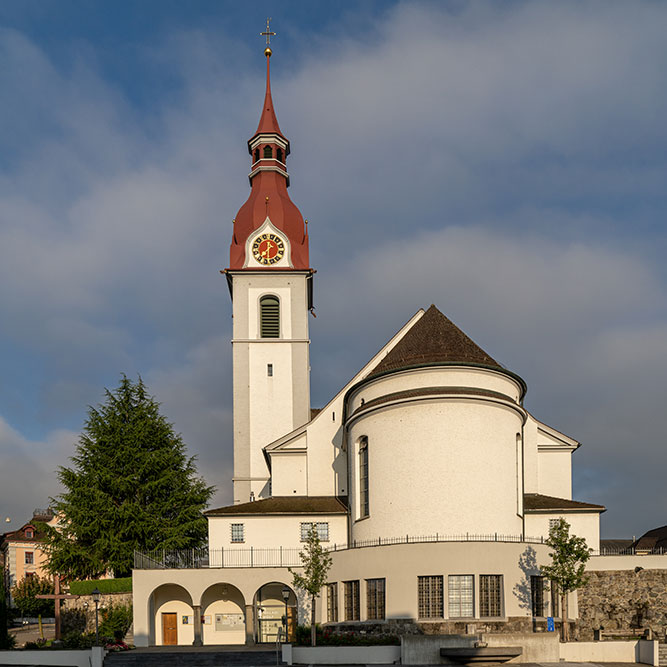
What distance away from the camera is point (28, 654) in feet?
111

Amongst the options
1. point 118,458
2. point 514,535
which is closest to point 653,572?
point 514,535

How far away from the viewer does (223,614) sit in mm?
42188

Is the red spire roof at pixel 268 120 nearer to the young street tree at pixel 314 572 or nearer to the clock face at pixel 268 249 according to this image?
the clock face at pixel 268 249

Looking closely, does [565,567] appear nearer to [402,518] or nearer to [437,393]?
[402,518]

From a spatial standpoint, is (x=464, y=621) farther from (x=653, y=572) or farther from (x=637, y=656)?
(x=653, y=572)

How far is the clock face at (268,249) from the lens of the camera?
6138cm

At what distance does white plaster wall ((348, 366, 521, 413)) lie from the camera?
3792 cm

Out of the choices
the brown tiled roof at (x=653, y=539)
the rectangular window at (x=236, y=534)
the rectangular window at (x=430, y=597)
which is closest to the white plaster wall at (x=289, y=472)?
the rectangular window at (x=236, y=534)

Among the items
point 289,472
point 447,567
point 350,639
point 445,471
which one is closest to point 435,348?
point 445,471

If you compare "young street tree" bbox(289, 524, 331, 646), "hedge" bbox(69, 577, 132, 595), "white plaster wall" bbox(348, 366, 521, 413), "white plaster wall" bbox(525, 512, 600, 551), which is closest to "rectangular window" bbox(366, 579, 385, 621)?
"young street tree" bbox(289, 524, 331, 646)

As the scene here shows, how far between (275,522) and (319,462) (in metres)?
5.71

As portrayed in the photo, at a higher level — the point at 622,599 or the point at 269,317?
the point at 269,317

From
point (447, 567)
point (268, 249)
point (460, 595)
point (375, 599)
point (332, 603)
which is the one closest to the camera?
point (460, 595)

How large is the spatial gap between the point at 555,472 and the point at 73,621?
84.3 ft
